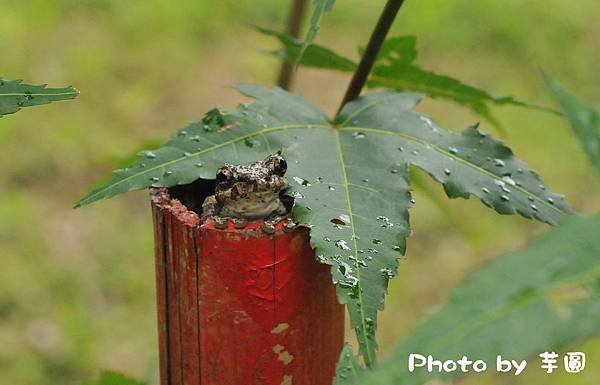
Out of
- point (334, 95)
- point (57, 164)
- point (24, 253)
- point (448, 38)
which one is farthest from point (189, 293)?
point (448, 38)

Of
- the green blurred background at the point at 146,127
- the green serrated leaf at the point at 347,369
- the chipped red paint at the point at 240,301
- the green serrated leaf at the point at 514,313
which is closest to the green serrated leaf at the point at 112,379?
the chipped red paint at the point at 240,301

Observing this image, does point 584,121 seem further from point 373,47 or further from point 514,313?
point 373,47

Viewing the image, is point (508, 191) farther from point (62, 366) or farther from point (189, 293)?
point (62, 366)

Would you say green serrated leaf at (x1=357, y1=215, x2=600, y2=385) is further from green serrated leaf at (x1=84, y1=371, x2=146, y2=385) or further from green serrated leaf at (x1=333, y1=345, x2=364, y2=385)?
green serrated leaf at (x1=84, y1=371, x2=146, y2=385)

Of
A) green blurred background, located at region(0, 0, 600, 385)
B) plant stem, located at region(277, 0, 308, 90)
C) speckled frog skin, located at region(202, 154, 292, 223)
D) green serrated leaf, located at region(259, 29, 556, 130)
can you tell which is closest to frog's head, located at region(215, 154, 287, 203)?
speckled frog skin, located at region(202, 154, 292, 223)

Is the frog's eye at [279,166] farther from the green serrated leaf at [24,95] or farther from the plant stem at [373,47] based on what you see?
the green serrated leaf at [24,95]

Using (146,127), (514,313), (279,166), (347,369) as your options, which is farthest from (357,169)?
(146,127)
